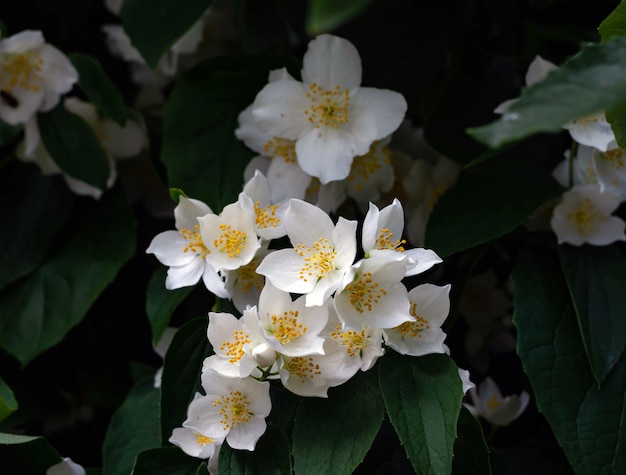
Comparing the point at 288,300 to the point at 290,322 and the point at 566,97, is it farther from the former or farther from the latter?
the point at 566,97

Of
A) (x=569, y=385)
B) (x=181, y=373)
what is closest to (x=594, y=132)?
(x=569, y=385)

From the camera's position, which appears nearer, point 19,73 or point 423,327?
point 423,327

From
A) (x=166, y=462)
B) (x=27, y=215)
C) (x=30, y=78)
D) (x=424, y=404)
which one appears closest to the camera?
(x=424, y=404)

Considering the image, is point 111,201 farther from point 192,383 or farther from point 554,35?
point 554,35

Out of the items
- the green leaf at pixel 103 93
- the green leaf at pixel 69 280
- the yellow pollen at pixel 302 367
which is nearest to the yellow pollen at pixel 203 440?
the yellow pollen at pixel 302 367

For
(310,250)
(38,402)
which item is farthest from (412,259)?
(38,402)

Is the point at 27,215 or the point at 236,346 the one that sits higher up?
the point at 236,346

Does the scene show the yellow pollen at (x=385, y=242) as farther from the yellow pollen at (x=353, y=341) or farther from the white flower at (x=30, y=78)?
the white flower at (x=30, y=78)
